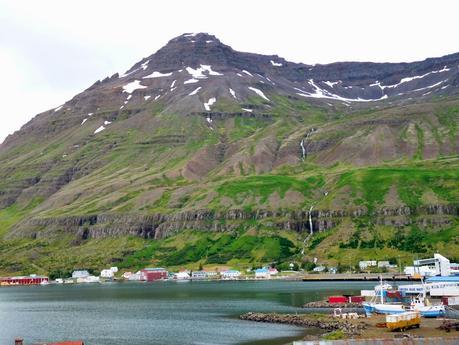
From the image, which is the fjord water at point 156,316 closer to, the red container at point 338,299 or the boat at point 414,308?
the red container at point 338,299

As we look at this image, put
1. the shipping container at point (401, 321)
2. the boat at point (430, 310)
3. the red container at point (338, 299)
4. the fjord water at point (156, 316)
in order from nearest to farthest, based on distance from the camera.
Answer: the shipping container at point (401, 321) < the fjord water at point (156, 316) < the boat at point (430, 310) < the red container at point (338, 299)

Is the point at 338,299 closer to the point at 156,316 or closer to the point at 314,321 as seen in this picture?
the point at 314,321

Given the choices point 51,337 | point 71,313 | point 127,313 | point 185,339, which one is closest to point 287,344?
point 185,339

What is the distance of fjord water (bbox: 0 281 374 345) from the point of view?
319ft

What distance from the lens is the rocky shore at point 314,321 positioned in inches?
3457

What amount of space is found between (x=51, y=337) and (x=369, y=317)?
48.6 meters

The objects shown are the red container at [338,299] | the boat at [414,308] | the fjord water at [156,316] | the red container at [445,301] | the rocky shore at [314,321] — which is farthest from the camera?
the red container at [338,299]

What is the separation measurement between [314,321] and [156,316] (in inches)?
1462

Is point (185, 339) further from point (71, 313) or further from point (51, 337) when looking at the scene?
point (71, 313)

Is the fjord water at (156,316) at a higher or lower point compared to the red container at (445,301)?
lower

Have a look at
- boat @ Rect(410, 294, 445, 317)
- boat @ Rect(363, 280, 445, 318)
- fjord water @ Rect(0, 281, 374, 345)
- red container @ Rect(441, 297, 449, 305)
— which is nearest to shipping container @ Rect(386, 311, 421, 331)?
boat @ Rect(363, 280, 445, 318)

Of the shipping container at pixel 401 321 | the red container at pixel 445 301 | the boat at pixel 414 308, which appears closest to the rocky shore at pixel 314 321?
the shipping container at pixel 401 321

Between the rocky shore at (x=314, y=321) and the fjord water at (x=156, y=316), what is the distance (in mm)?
2821

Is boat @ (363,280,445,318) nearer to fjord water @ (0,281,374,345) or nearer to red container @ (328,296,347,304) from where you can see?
fjord water @ (0,281,374,345)
